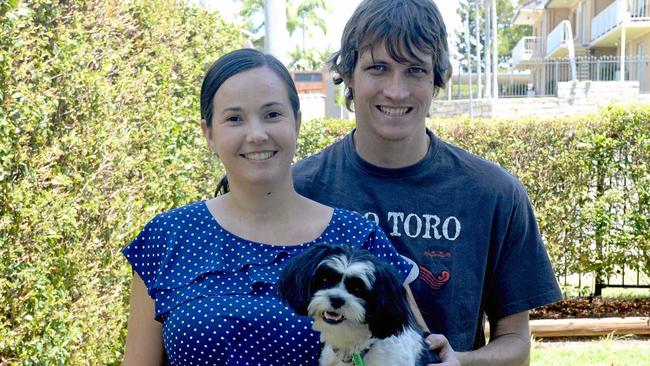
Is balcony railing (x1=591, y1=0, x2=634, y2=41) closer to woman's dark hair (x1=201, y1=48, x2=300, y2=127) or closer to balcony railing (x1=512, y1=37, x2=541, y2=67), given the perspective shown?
balcony railing (x1=512, y1=37, x2=541, y2=67)

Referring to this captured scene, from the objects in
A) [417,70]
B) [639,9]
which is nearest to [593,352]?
[417,70]

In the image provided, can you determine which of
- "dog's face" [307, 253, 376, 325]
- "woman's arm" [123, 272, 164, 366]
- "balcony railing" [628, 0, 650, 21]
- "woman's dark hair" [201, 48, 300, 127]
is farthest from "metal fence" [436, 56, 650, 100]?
"dog's face" [307, 253, 376, 325]

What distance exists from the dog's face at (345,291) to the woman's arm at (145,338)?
640 millimetres

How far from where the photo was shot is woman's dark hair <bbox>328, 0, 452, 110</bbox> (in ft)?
11.3

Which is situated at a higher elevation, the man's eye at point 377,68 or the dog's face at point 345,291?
the man's eye at point 377,68

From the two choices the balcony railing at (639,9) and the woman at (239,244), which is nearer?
the woman at (239,244)

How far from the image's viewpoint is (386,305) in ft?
8.47

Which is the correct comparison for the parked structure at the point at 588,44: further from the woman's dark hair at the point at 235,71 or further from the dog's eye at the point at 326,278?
the dog's eye at the point at 326,278

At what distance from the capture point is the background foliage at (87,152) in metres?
4.62

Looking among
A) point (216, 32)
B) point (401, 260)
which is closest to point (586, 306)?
point (216, 32)

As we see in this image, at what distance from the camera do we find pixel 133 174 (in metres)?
6.43

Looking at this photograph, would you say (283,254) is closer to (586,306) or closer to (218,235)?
(218,235)

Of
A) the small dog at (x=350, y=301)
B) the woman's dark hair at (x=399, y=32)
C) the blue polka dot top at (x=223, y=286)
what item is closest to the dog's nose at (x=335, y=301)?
the small dog at (x=350, y=301)

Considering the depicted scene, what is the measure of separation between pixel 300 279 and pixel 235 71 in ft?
2.78
